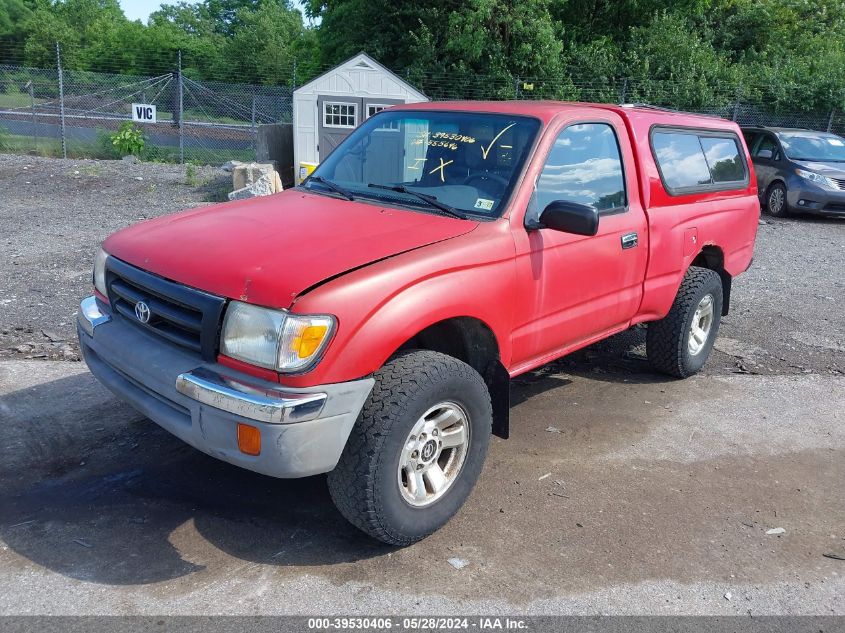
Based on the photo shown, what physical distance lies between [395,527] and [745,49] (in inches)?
1084

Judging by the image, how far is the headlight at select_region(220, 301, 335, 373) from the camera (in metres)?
2.90

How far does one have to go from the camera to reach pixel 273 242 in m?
3.36

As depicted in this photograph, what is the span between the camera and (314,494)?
384cm

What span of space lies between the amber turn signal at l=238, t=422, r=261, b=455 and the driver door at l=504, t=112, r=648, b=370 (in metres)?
1.54

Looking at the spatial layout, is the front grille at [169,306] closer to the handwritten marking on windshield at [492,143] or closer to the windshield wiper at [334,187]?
the windshield wiper at [334,187]

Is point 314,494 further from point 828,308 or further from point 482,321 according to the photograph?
point 828,308

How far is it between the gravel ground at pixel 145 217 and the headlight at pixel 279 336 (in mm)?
3096

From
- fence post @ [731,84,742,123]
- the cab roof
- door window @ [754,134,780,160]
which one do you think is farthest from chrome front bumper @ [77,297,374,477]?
fence post @ [731,84,742,123]

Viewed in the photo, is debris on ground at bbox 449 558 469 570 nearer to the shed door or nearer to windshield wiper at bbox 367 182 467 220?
windshield wiper at bbox 367 182 467 220

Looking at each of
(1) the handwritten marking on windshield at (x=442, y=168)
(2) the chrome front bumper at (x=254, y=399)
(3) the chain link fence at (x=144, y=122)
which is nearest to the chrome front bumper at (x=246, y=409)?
(2) the chrome front bumper at (x=254, y=399)

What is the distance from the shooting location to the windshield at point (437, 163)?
3.98 metres

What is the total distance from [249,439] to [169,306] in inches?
30.7

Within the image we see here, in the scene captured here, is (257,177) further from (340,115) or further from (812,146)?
(812,146)

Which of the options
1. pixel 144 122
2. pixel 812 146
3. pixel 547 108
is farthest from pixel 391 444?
pixel 144 122
